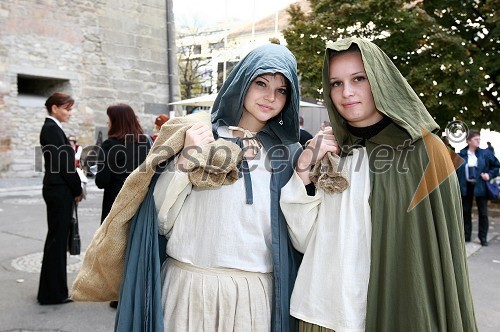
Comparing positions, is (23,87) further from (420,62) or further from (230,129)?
(230,129)

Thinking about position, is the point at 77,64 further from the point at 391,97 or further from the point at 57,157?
the point at 391,97

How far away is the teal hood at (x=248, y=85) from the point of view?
1.88 meters

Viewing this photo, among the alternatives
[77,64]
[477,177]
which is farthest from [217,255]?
[77,64]

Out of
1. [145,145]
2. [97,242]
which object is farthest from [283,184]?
[145,145]

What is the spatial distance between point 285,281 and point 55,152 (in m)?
2.84

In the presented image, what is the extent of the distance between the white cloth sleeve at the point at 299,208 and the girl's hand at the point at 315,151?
4cm

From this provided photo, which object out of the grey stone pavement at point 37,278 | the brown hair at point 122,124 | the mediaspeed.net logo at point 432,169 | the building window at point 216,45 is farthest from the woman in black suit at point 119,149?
the building window at point 216,45

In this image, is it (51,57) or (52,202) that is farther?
(51,57)

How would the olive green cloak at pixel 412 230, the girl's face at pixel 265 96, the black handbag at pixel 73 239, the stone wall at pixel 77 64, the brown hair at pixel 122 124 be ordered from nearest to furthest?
1. the olive green cloak at pixel 412 230
2. the girl's face at pixel 265 96
3. the brown hair at pixel 122 124
4. the black handbag at pixel 73 239
5. the stone wall at pixel 77 64

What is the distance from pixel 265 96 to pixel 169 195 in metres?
0.59

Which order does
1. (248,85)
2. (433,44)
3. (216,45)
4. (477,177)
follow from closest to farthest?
(248,85)
(477,177)
(433,44)
(216,45)

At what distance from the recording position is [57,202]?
13.5 feet

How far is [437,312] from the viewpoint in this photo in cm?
159

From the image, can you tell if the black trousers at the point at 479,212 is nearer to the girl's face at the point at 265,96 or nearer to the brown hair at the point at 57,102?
the brown hair at the point at 57,102
